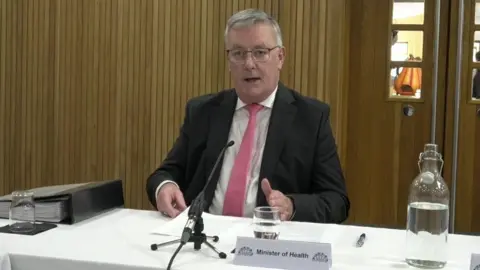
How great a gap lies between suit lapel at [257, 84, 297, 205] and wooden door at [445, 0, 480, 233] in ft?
6.65

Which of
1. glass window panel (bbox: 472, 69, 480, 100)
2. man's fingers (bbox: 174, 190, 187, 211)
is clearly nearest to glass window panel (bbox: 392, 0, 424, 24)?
glass window panel (bbox: 472, 69, 480, 100)

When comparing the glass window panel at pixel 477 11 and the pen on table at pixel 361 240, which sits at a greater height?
the glass window panel at pixel 477 11

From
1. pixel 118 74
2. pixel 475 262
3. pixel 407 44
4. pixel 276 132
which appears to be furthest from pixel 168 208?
pixel 407 44

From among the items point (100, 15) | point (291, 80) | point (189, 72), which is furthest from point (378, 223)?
point (100, 15)

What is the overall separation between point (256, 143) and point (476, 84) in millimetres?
2335

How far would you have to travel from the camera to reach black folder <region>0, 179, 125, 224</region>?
6.70 feet

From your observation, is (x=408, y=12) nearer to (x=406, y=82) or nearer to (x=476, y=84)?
(x=406, y=82)

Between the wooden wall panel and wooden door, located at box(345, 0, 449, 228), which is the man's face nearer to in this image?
→ the wooden wall panel

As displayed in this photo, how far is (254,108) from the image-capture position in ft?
8.41

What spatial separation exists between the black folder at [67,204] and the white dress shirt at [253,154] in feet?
0.85

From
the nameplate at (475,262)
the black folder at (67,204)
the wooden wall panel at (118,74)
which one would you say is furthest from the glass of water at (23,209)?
the wooden wall panel at (118,74)

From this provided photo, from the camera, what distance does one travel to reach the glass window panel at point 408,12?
4.32 metres

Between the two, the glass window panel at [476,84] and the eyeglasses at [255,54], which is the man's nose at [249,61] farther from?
the glass window panel at [476,84]

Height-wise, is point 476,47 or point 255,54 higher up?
point 476,47
